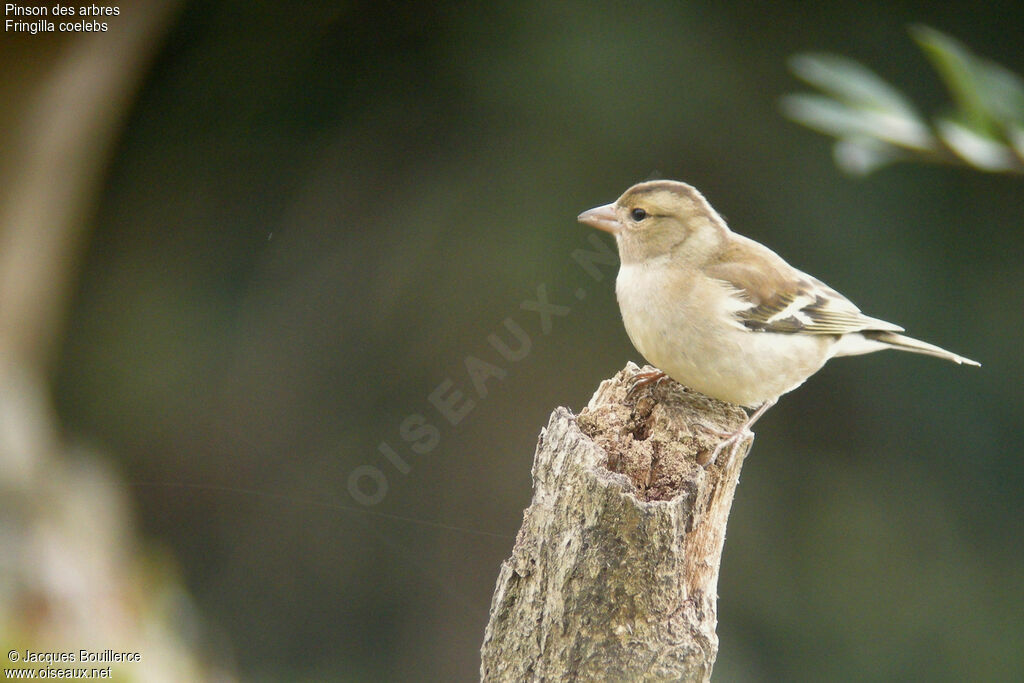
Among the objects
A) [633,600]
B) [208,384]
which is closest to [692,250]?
[633,600]

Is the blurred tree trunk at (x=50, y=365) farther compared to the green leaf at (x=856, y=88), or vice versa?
the blurred tree trunk at (x=50, y=365)

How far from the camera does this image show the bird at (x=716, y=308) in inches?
130

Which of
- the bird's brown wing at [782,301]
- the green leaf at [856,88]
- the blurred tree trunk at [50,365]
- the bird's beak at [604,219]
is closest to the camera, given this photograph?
the green leaf at [856,88]

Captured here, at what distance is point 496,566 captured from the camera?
Answer: 19.4ft

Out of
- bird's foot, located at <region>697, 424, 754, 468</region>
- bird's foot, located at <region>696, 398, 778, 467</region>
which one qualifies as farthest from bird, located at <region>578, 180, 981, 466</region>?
bird's foot, located at <region>697, 424, 754, 468</region>

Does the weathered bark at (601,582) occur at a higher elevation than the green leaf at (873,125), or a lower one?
lower

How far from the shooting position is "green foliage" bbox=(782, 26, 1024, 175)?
89.4 inches

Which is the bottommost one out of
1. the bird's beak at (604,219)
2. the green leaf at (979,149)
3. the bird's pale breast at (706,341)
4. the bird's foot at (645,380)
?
the bird's foot at (645,380)

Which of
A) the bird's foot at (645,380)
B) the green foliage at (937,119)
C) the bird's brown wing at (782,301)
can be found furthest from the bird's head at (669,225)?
the green foliage at (937,119)

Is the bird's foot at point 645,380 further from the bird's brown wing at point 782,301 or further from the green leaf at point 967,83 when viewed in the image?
the green leaf at point 967,83

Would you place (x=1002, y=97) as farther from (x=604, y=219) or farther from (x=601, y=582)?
(x=604, y=219)

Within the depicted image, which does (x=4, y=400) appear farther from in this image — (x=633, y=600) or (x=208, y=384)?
(x=633, y=600)

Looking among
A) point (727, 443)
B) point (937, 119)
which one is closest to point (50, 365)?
point (727, 443)

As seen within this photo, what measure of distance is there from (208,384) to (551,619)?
437 centimetres
